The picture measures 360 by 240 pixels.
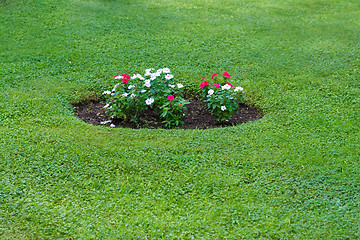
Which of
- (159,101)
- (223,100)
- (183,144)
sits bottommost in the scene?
(183,144)

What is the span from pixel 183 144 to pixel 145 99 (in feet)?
3.06

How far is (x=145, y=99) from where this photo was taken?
16.6 ft

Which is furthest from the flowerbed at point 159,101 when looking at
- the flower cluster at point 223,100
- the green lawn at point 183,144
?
the green lawn at point 183,144

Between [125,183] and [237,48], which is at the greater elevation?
[237,48]

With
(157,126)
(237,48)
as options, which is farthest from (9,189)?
(237,48)

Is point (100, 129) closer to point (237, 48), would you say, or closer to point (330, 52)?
point (237, 48)

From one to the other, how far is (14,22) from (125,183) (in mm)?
5961

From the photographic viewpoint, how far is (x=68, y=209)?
3477 millimetres

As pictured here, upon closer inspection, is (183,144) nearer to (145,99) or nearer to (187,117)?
(187,117)

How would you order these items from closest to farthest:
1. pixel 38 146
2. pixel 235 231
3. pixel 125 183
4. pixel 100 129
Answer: pixel 235 231 < pixel 125 183 < pixel 38 146 < pixel 100 129

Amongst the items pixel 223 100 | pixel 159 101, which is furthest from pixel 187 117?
pixel 223 100

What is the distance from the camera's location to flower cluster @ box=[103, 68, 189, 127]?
16.2ft

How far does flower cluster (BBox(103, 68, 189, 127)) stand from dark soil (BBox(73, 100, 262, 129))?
0.09 metres

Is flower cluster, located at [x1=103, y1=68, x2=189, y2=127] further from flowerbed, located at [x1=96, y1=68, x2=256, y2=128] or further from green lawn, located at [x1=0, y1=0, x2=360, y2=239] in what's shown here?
green lawn, located at [x1=0, y1=0, x2=360, y2=239]
